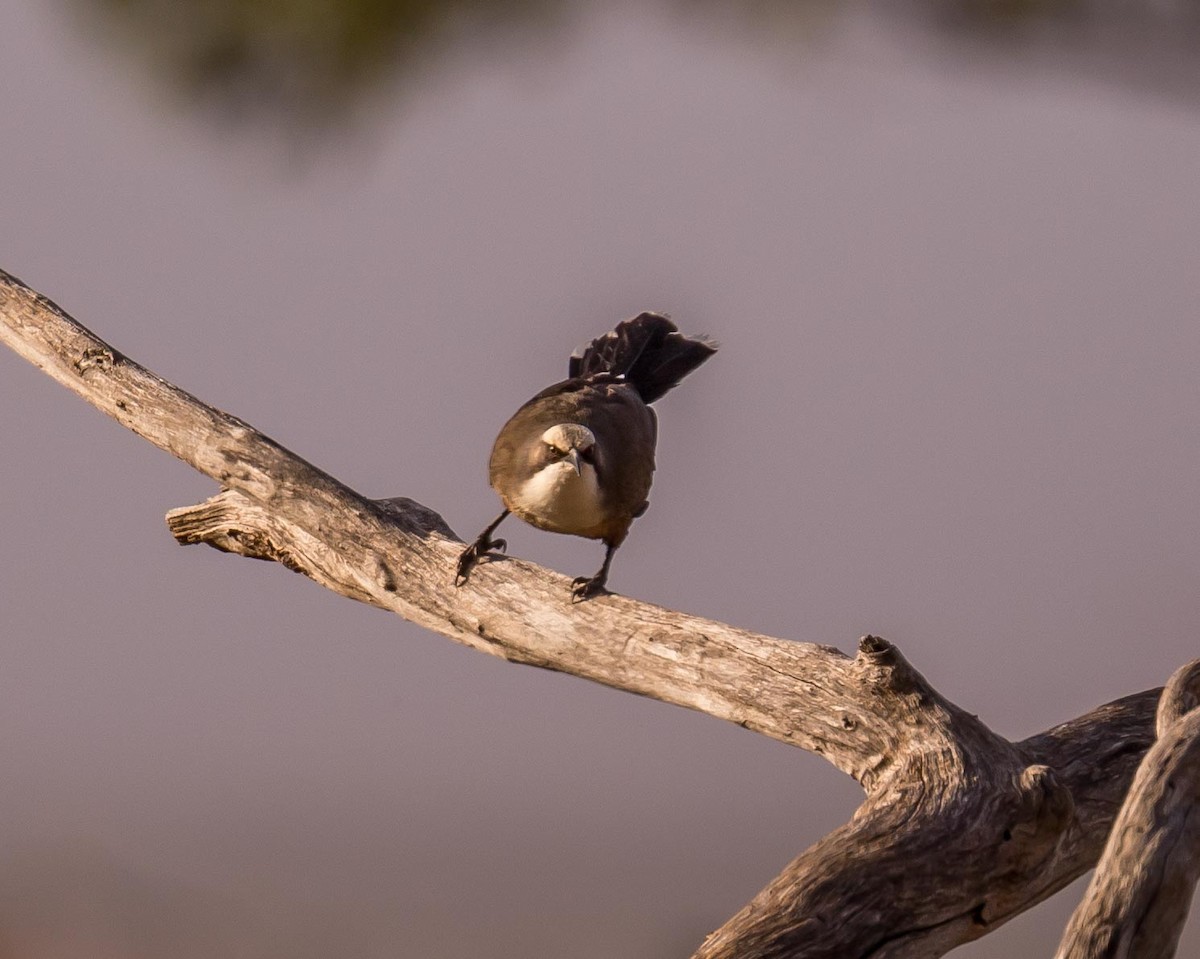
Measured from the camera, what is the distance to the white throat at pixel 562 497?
95.3 inches

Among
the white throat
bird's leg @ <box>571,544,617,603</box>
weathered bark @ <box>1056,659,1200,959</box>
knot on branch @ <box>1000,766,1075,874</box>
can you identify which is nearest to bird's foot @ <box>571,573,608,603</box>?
bird's leg @ <box>571,544,617,603</box>

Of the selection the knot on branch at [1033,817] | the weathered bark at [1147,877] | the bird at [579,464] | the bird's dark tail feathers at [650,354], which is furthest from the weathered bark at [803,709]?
the bird's dark tail feathers at [650,354]

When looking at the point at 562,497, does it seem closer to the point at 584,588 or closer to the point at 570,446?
the point at 570,446

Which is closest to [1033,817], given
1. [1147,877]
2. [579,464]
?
[1147,877]

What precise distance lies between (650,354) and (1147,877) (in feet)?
5.83

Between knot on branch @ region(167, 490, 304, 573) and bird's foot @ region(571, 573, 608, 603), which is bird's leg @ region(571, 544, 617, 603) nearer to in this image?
bird's foot @ region(571, 573, 608, 603)

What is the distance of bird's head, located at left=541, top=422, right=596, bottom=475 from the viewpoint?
94.6 inches

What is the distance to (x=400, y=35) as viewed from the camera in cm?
247

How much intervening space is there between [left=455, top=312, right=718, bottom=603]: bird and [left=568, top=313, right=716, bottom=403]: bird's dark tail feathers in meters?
0.06

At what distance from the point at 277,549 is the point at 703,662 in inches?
39.6

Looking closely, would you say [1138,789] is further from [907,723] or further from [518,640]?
[518,640]

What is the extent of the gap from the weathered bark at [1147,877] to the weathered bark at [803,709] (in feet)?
0.68

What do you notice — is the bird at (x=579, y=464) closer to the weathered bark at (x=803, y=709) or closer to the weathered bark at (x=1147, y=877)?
the weathered bark at (x=803, y=709)

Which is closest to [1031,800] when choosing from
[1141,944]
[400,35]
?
[1141,944]
